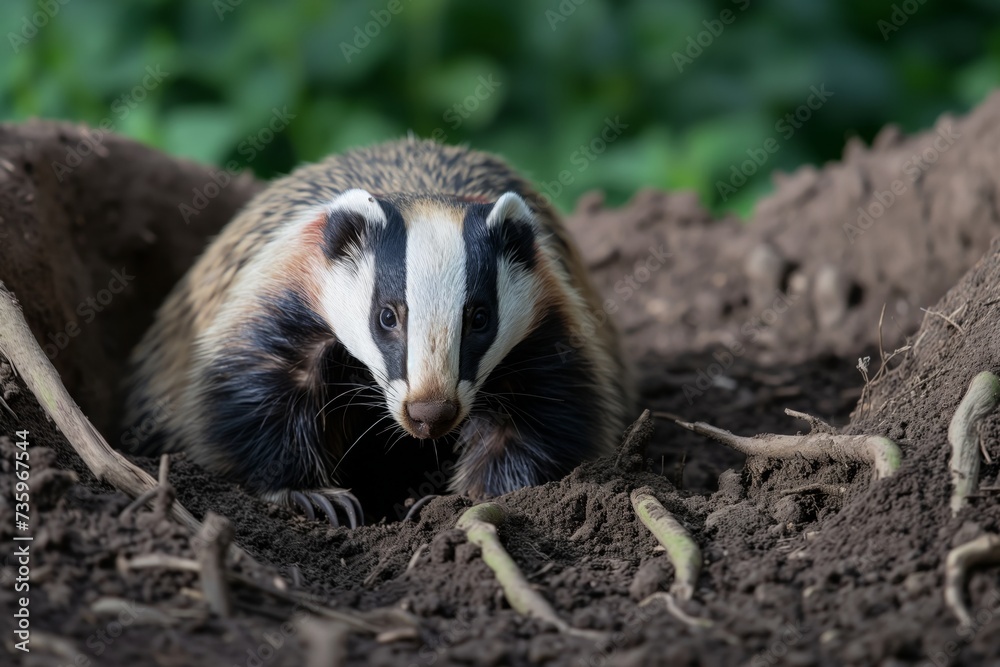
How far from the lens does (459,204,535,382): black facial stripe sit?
11.0 ft

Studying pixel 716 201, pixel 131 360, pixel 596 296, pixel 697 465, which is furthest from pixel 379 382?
pixel 716 201

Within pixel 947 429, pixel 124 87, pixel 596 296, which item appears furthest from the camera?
pixel 124 87

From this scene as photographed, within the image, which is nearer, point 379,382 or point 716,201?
point 379,382

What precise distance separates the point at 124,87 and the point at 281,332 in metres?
3.39

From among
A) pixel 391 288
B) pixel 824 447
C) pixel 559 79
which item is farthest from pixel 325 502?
pixel 559 79

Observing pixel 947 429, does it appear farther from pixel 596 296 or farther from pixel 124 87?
pixel 124 87

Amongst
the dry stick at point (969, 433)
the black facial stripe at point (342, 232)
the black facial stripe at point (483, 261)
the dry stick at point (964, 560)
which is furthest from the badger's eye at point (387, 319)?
the dry stick at point (964, 560)

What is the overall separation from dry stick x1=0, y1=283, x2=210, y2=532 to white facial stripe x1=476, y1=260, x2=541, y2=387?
3.60 feet

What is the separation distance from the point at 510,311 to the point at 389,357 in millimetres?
493

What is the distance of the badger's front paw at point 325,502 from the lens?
12.0 feet

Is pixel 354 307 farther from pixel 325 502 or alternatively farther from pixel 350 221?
pixel 325 502

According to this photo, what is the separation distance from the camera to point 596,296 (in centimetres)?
499

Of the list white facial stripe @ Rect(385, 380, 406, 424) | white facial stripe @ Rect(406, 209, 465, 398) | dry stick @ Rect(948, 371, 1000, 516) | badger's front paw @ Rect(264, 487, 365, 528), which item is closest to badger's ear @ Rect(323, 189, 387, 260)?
white facial stripe @ Rect(406, 209, 465, 398)

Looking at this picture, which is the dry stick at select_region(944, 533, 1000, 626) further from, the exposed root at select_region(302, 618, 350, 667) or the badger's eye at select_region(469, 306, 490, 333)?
the badger's eye at select_region(469, 306, 490, 333)
